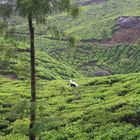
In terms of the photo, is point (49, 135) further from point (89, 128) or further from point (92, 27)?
point (92, 27)

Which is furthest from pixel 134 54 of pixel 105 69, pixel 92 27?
pixel 92 27

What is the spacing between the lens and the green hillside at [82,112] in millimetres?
30719

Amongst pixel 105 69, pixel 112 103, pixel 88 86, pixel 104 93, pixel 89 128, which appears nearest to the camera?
pixel 89 128

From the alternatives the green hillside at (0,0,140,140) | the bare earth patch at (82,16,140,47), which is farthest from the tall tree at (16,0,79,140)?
the bare earth patch at (82,16,140,47)

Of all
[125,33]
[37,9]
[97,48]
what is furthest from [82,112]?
[125,33]

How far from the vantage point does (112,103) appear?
39.6m

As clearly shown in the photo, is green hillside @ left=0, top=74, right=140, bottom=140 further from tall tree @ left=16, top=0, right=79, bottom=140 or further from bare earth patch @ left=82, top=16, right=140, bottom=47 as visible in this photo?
bare earth patch @ left=82, top=16, right=140, bottom=47

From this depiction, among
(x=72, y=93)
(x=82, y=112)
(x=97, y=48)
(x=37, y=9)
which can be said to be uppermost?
(x=37, y=9)

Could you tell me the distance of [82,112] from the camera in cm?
3959

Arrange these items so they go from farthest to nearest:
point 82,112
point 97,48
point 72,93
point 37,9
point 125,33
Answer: point 125,33
point 97,48
point 72,93
point 82,112
point 37,9

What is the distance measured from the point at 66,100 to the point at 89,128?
14.2 meters

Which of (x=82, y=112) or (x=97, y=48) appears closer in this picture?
(x=82, y=112)

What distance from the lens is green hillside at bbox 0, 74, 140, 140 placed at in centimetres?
3072

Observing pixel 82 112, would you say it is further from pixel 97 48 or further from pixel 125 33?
pixel 125 33
